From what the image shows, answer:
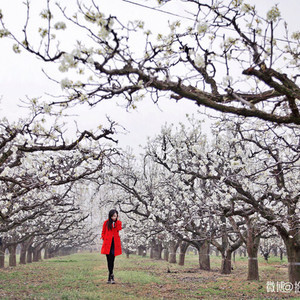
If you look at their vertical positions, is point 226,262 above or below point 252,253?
below

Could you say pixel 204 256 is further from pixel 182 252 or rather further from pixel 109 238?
Answer: pixel 109 238

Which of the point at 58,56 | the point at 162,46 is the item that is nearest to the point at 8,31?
the point at 58,56

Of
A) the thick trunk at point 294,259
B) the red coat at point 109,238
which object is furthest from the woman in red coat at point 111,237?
the thick trunk at point 294,259

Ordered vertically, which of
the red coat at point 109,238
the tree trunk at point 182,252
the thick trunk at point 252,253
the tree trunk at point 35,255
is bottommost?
the tree trunk at point 35,255

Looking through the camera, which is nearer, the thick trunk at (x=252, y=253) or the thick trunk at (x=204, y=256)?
the thick trunk at (x=252, y=253)

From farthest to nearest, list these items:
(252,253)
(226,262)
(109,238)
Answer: (226,262) → (252,253) → (109,238)

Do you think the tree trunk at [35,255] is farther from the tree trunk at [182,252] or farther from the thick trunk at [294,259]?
the thick trunk at [294,259]

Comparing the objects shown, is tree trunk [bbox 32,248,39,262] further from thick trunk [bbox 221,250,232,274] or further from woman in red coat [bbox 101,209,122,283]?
woman in red coat [bbox 101,209,122,283]

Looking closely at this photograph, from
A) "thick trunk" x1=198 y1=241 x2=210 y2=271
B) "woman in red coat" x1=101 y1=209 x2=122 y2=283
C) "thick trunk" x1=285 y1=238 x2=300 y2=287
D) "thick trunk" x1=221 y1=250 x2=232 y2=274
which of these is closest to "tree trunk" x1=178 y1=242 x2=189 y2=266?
"thick trunk" x1=198 y1=241 x2=210 y2=271

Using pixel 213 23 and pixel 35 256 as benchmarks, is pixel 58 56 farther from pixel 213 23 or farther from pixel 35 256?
pixel 35 256

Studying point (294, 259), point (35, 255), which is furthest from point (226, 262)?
point (35, 255)

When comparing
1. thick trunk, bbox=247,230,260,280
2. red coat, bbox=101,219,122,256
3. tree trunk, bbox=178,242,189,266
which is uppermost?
red coat, bbox=101,219,122,256

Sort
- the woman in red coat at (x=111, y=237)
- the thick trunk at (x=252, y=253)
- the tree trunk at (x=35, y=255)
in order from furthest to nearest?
the tree trunk at (x=35, y=255), the thick trunk at (x=252, y=253), the woman in red coat at (x=111, y=237)

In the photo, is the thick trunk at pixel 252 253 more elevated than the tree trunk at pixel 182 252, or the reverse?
the thick trunk at pixel 252 253
